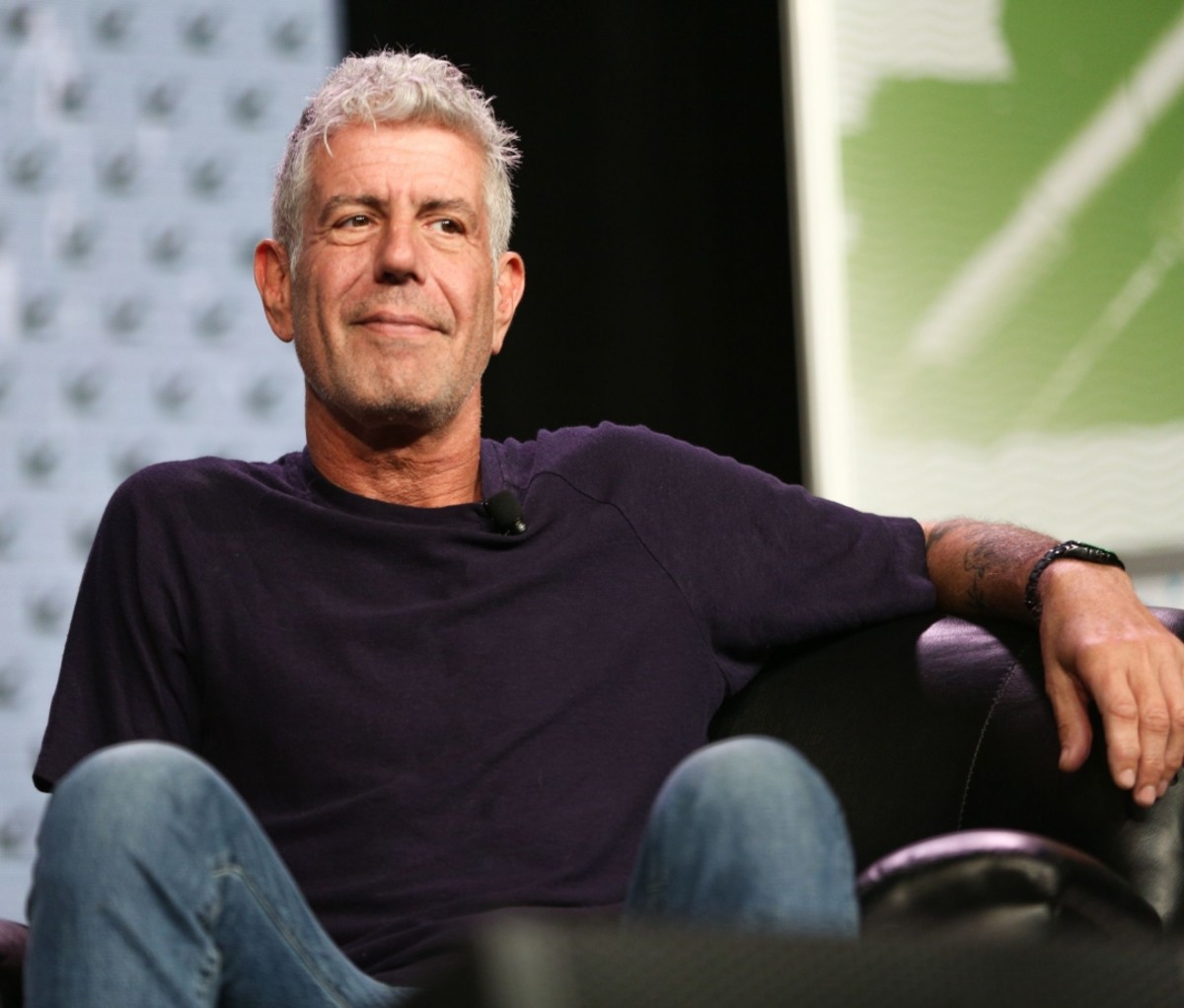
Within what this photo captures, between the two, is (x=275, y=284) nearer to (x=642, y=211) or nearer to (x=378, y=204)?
(x=378, y=204)

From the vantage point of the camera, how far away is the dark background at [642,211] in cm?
A: 279

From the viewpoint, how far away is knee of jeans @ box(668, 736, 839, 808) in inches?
39.3

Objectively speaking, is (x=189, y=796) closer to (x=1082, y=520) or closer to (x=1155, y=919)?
(x=1155, y=919)

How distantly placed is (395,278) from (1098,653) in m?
0.74

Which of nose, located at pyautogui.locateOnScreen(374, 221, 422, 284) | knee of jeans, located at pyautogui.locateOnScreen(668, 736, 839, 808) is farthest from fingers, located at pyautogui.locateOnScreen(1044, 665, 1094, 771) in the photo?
nose, located at pyautogui.locateOnScreen(374, 221, 422, 284)

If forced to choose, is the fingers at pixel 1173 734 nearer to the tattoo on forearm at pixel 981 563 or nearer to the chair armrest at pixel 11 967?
the tattoo on forearm at pixel 981 563

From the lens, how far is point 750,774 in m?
1.00

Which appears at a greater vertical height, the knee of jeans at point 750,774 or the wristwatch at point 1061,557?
the wristwatch at point 1061,557

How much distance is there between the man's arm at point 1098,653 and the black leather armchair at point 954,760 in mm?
27

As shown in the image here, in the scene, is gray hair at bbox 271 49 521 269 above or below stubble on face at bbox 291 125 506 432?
above

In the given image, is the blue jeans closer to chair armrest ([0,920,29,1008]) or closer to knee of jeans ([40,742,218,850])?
knee of jeans ([40,742,218,850])

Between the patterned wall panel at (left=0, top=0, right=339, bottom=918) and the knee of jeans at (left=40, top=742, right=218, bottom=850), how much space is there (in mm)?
1685

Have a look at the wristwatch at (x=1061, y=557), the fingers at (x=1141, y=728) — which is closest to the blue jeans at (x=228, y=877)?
the fingers at (x=1141, y=728)

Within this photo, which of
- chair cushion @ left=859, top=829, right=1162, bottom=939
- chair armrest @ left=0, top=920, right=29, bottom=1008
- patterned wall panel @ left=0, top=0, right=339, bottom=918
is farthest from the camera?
patterned wall panel @ left=0, top=0, right=339, bottom=918
